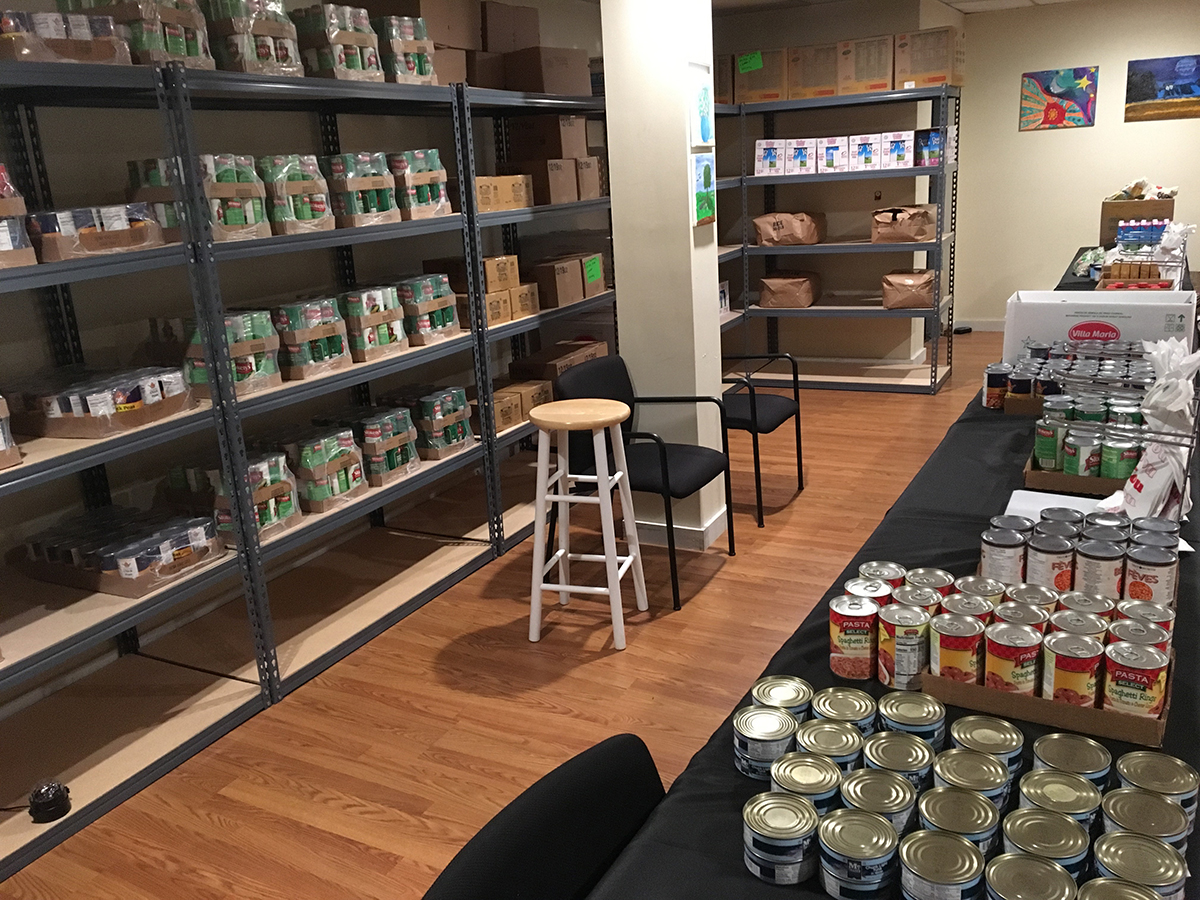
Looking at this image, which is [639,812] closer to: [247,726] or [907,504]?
[907,504]

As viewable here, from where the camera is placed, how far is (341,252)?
4.02m

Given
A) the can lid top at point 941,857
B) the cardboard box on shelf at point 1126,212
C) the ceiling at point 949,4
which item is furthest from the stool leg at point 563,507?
the ceiling at point 949,4

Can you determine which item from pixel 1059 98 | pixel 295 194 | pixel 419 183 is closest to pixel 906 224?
pixel 1059 98

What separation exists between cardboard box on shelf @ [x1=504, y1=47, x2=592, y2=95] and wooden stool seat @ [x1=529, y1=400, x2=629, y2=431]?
166cm

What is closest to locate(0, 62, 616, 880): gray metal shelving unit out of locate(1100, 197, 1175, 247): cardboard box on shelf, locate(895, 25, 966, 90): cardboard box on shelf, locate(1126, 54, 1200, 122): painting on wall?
locate(895, 25, 966, 90): cardboard box on shelf

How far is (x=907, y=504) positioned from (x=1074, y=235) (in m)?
6.49

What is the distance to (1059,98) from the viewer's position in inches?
289

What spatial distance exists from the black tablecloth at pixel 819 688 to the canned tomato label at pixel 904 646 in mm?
42

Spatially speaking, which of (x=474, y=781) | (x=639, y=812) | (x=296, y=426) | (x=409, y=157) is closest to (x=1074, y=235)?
(x=409, y=157)

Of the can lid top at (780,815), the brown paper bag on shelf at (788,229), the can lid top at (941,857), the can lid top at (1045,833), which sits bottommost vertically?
the can lid top at (780,815)

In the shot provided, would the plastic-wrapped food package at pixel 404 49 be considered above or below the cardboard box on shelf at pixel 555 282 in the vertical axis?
above

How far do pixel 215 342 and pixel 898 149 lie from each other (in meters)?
4.58

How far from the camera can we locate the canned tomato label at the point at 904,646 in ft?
4.46

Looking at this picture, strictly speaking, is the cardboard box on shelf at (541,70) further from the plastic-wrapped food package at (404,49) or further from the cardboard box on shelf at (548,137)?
the plastic-wrapped food package at (404,49)
